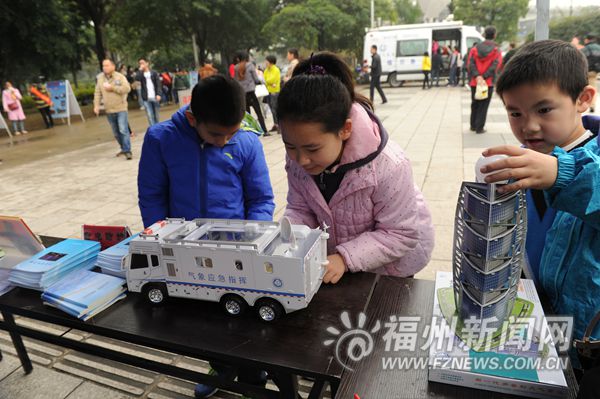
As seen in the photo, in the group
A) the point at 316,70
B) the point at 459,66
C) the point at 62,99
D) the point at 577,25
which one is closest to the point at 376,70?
the point at 577,25

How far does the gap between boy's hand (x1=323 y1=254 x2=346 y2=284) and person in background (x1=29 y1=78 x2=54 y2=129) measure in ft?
48.9

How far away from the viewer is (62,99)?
13.4 meters

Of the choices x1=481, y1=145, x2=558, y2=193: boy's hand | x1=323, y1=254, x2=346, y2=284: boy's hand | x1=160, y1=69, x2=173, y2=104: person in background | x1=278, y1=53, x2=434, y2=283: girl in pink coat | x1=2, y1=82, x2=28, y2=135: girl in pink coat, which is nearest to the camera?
x1=481, y1=145, x2=558, y2=193: boy's hand

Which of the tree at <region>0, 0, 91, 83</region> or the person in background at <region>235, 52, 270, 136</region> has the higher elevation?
the tree at <region>0, 0, 91, 83</region>

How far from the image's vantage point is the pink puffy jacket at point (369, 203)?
4.81ft

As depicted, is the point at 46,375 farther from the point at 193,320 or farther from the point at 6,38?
the point at 6,38

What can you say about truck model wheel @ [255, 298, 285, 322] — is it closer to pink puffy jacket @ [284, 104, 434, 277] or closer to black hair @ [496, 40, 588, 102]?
pink puffy jacket @ [284, 104, 434, 277]

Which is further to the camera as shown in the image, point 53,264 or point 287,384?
point 53,264

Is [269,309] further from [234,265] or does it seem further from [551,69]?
[551,69]

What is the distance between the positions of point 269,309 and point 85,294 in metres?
0.68

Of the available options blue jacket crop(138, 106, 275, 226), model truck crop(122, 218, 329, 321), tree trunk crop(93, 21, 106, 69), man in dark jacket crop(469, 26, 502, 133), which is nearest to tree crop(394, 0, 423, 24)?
tree trunk crop(93, 21, 106, 69)

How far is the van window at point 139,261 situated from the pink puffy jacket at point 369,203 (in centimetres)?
61

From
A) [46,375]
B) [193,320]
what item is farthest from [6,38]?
[193,320]

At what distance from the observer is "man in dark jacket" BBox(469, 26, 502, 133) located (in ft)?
24.9
